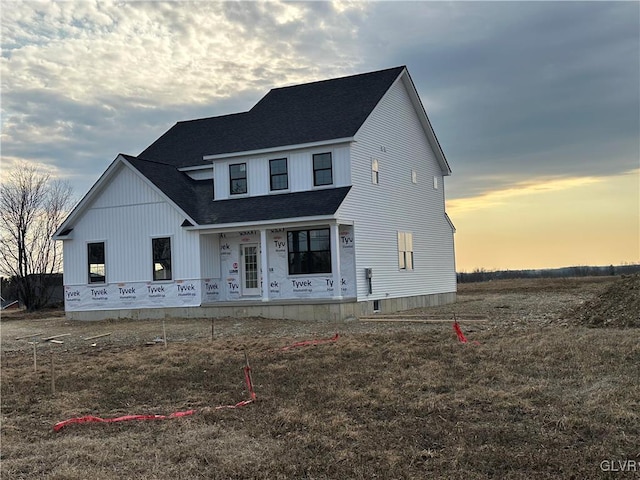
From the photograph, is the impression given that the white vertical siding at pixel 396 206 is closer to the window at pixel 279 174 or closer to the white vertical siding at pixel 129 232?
the window at pixel 279 174

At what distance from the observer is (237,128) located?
25.6 m

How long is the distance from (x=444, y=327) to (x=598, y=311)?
3733 millimetres

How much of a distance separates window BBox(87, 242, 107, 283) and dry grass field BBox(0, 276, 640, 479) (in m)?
9.48

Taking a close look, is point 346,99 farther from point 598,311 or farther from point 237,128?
point 598,311

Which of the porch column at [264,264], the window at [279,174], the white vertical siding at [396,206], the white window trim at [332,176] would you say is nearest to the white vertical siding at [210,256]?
the porch column at [264,264]

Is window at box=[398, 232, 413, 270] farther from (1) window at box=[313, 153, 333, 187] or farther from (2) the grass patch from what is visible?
(2) the grass patch

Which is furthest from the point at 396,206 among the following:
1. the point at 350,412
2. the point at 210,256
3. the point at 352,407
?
the point at 350,412

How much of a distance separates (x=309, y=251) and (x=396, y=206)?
15.6ft

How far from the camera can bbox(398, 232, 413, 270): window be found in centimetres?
2423

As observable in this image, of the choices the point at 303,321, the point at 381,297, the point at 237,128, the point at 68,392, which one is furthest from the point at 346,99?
the point at 68,392

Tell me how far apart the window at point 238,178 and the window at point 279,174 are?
3.89 ft

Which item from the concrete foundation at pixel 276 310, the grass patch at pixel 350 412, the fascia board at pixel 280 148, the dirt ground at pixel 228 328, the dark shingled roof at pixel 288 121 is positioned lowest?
the grass patch at pixel 350 412

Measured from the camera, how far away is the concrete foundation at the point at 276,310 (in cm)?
1970

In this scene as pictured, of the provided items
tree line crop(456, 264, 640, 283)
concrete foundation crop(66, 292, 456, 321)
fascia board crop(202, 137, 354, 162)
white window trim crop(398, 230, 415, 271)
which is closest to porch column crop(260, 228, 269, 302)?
concrete foundation crop(66, 292, 456, 321)
